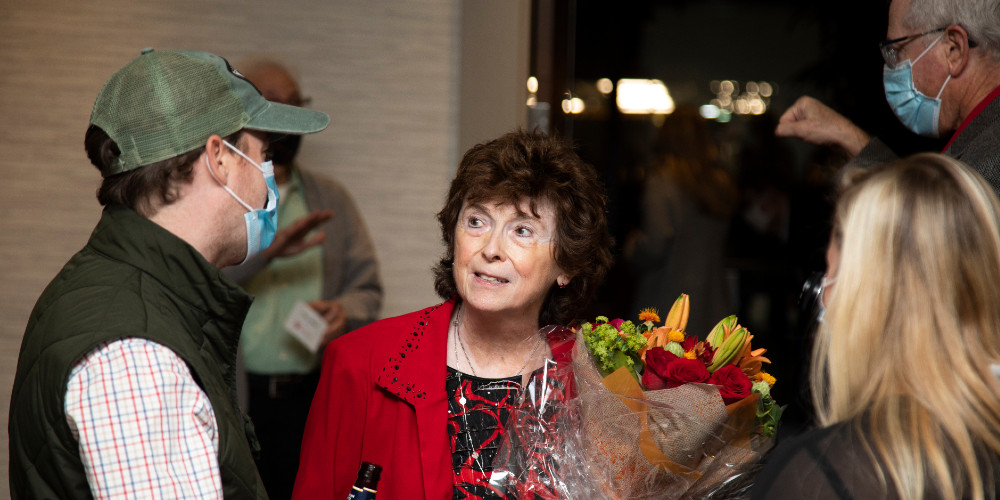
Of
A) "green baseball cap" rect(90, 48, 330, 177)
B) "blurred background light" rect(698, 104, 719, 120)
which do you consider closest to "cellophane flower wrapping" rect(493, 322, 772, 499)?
"green baseball cap" rect(90, 48, 330, 177)

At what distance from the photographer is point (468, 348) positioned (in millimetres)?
2131

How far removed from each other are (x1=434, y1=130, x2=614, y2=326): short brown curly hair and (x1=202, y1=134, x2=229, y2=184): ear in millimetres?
684

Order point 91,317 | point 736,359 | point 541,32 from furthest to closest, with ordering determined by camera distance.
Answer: point 541,32 < point 736,359 < point 91,317

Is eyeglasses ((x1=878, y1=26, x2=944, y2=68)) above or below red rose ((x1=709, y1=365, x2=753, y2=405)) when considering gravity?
above

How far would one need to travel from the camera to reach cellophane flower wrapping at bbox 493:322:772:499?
1463 millimetres

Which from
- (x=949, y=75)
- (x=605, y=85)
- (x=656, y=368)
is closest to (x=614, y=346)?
(x=656, y=368)

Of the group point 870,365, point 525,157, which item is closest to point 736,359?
point 870,365

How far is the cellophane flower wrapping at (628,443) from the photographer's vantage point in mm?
1463

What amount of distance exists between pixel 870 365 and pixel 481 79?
102 inches

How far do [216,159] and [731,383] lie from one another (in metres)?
1.04

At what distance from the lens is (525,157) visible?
208 centimetres

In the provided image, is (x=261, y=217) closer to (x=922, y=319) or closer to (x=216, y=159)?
(x=216, y=159)

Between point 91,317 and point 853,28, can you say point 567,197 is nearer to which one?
point 91,317

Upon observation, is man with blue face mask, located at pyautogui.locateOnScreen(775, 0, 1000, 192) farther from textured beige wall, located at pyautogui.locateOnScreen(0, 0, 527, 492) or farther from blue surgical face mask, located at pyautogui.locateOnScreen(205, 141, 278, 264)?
blue surgical face mask, located at pyautogui.locateOnScreen(205, 141, 278, 264)
